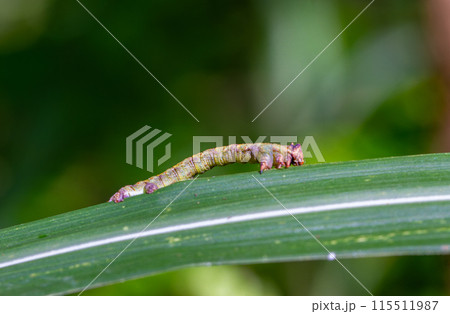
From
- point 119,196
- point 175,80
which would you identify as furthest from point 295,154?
point 175,80

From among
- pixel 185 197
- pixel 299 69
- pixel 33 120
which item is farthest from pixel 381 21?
pixel 33 120

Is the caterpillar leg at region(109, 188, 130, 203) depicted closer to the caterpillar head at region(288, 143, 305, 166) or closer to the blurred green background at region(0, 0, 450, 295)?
the caterpillar head at region(288, 143, 305, 166)

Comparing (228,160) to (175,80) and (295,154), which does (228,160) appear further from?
(175,80)

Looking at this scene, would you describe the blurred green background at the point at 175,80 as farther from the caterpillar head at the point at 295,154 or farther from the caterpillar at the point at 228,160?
the caterpillar head at the point at 295,154

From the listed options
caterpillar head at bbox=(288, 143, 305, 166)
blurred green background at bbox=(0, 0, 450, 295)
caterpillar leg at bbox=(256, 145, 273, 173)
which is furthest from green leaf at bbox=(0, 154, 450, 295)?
blurred green background at bbox=(0, 0, 450, 295)

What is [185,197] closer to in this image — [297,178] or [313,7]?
[297,178]

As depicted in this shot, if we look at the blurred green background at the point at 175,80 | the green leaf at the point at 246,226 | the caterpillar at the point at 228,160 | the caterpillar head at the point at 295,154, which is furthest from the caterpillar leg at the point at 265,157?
the blurred green background at the point at 175,80
